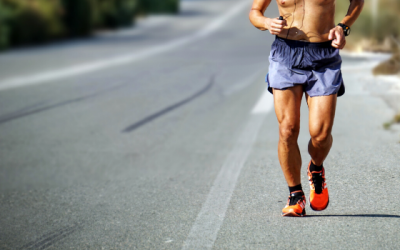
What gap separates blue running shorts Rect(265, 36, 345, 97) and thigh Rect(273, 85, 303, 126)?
39mm

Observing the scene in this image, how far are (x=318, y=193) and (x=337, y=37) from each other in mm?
1066

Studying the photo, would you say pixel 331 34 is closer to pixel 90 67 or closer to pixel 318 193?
pixel 318 193

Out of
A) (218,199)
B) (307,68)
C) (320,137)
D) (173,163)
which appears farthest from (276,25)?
(173,163)

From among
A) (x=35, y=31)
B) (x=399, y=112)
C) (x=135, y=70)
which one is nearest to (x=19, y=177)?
(x=399, y=112)

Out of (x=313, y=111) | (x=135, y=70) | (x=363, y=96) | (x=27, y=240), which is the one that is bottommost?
(x=135, y=70)

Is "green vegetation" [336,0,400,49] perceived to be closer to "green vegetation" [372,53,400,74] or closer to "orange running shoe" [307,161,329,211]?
"green vegetation" [372,53,400,74]

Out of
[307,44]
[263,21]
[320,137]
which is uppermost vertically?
[263,21]

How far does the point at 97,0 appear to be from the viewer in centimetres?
3456

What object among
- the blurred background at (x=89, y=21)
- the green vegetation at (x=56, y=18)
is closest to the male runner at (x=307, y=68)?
the blurred background at (x=89, y=21)

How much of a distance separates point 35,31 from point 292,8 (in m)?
21.5

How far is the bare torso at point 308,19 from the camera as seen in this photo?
3.74 m

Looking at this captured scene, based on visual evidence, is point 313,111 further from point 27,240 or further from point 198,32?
point 198,32

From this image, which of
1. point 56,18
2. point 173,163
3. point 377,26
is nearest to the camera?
point 173,163

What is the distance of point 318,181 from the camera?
396 cm
